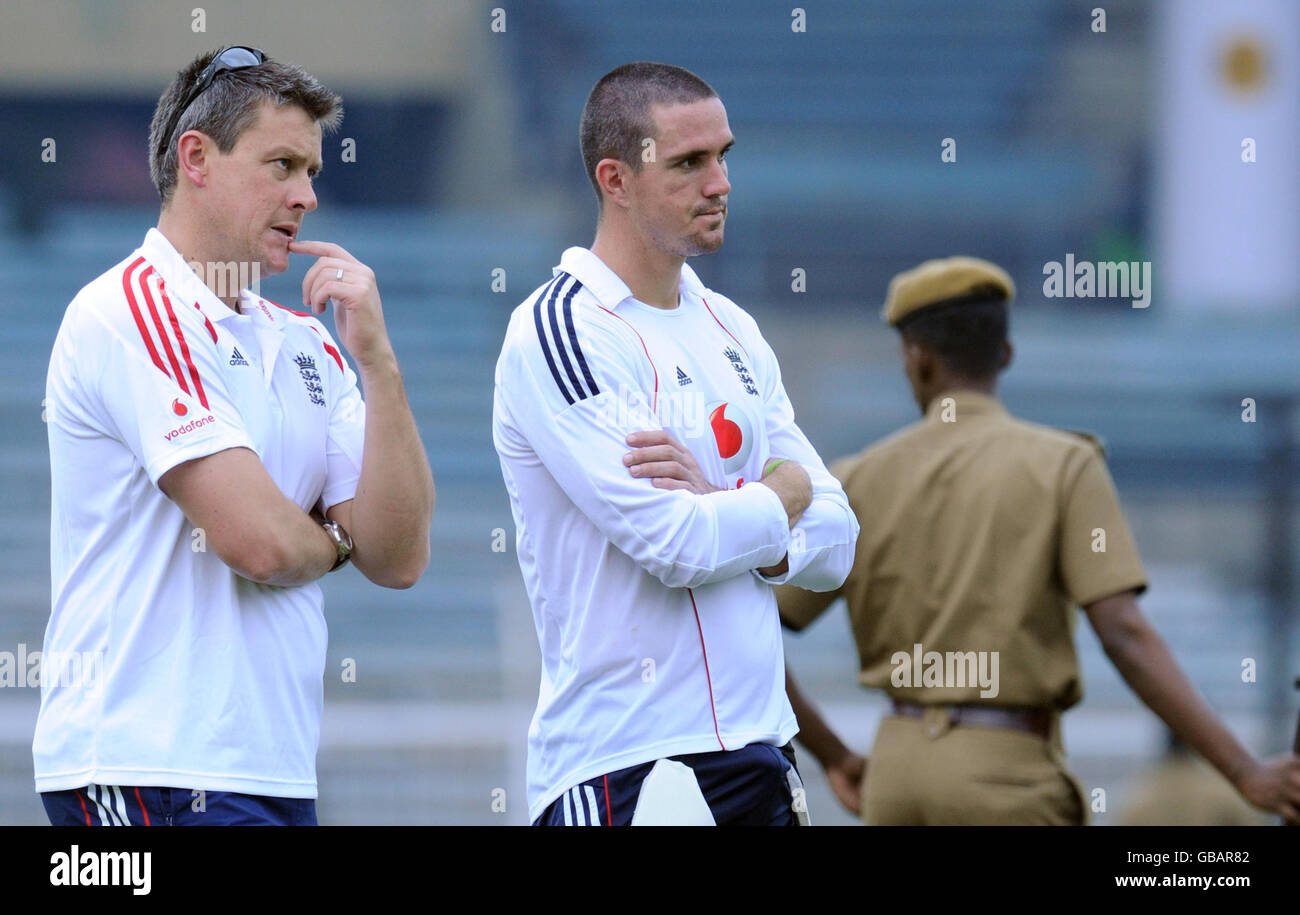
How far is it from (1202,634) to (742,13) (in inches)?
289

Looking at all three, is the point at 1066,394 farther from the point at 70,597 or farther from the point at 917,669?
the point at 70,597

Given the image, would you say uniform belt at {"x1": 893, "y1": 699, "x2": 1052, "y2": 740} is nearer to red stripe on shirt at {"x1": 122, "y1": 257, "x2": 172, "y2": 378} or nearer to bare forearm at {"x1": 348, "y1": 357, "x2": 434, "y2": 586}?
bare forearm at {"x1": 348, "y1": 357, "x2": 434, "y2": 586}

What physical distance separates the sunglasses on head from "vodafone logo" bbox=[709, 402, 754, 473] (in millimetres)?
891

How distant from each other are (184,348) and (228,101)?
1.28 ft

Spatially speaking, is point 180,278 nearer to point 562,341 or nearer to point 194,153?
point 194,153

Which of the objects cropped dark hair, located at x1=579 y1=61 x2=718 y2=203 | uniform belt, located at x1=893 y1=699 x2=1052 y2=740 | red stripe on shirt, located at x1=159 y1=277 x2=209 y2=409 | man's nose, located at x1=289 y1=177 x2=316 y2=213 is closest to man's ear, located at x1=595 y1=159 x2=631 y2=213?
cropped dark hair, located at x1=579 y1=61 x2=718 y2=203

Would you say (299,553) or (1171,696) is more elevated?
(299,553)

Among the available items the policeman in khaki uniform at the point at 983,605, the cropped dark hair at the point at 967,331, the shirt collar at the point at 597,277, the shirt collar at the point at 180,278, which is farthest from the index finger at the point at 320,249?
the cropped dark hair at the point at 967,331

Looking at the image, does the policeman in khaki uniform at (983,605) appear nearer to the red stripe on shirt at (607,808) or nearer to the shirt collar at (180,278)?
the red stripe on shirt at (607,808)

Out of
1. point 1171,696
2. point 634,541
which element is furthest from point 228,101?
point 1171,696

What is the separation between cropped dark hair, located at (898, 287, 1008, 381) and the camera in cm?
366

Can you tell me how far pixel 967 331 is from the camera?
3.69 metres

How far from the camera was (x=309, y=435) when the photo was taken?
234 centimetres

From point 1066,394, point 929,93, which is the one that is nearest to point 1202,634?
point 1066,394
